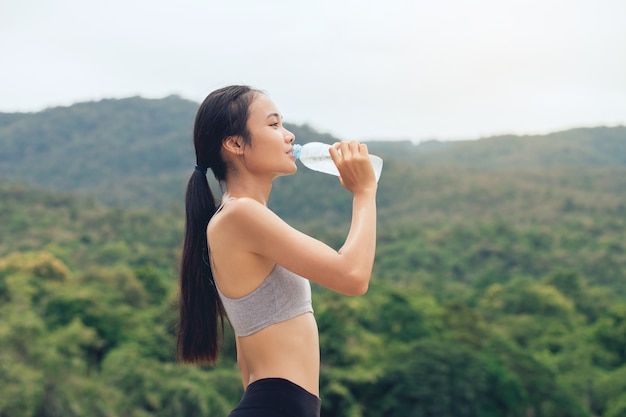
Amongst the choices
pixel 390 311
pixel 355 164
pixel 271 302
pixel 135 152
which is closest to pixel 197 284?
pixel 271 302

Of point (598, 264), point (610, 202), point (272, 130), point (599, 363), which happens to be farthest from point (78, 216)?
point (272, 130)

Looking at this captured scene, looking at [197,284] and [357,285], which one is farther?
[197,284]

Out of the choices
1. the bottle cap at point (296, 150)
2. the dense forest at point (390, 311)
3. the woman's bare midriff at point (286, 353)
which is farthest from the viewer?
the dense forest at point (390, 311)

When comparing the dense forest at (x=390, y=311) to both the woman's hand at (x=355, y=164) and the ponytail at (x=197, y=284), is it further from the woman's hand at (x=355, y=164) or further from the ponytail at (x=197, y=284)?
the woman's hand at (x=355, y=164)

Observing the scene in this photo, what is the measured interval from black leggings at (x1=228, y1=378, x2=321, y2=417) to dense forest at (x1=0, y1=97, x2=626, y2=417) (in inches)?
164

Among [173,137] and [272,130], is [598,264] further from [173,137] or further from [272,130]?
[173,137]

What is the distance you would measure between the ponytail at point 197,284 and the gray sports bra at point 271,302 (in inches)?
6.7

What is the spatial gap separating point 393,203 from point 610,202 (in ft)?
52.0

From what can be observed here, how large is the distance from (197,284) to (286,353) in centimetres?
30

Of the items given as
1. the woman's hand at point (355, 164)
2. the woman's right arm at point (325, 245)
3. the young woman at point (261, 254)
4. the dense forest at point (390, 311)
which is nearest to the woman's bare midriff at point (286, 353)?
the young woman at point (261, 254)

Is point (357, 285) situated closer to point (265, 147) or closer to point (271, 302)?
point (271, 302)

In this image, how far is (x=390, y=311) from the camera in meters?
30.4

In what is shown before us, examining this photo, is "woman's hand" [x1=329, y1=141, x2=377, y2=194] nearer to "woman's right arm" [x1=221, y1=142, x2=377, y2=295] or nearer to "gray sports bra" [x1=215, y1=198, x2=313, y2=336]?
"woman's right arm" [x1=221, y1=142, x2=377, y2=295]

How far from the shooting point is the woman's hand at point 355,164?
1.84m
